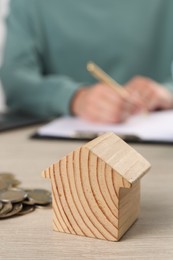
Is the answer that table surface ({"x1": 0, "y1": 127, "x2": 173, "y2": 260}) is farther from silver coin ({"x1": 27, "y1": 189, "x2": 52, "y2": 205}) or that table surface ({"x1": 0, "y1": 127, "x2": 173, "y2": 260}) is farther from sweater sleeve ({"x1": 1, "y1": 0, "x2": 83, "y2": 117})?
sweater sleeve ({"x1": 1, "y1": 0, "x2": 83, "y2": 117})

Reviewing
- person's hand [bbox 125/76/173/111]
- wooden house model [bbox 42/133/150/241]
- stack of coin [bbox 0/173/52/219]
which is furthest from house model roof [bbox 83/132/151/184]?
person's hand [bbox 125/76/173/111]

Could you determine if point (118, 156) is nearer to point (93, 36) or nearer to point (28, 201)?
point (28, 201)

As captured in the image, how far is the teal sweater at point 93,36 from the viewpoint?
62.3 inches

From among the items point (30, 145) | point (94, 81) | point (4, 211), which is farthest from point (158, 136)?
point (94, 81)

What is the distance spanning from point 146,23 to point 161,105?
16.1 inches

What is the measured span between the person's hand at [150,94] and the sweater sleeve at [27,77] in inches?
6.2

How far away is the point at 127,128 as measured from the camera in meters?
1.06

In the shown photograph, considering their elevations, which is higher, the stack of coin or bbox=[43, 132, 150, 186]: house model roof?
bbox=[43, 132, 150, 186]: house model roof

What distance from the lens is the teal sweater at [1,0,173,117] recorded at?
1582 mm

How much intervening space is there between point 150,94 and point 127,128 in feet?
0.92

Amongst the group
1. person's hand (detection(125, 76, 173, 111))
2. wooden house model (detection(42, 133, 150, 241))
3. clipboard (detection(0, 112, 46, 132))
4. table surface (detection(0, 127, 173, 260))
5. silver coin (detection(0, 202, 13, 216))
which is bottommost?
person's hand (detection(125, 76, 173, 111))

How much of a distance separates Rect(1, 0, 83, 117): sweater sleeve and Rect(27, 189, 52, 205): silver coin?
68 centimetres

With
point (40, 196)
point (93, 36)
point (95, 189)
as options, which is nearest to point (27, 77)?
point (93, 36)

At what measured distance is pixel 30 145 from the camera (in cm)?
95
